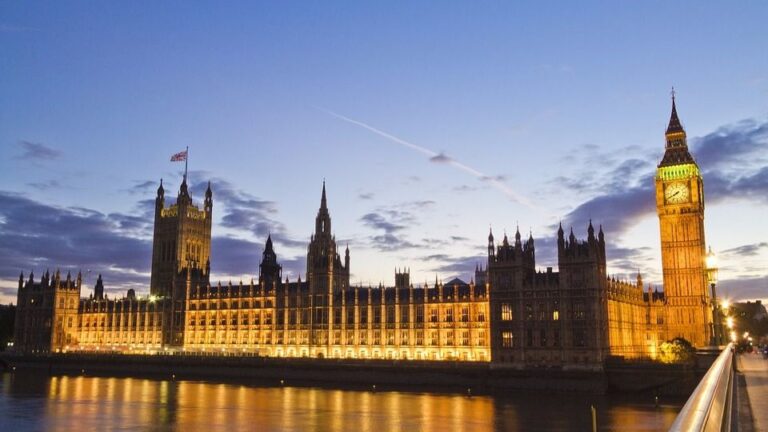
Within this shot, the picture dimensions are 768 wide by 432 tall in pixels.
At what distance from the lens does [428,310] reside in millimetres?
131125

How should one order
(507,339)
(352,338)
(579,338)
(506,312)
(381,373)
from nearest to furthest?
(579,338) → (507,339) → (506,312) → (381,373) → (352,338)

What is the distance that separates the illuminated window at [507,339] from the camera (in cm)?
11319

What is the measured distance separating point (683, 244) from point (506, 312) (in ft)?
152

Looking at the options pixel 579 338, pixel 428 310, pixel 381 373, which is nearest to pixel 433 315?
pixel 428 310

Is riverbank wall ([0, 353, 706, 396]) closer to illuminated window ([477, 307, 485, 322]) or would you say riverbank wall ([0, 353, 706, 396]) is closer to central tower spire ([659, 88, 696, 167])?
illuminated window ([477, 307, 485, 322])

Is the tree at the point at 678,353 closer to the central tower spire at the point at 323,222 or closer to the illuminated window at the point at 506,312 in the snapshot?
Answer: the illuminated window at the point at 506,312

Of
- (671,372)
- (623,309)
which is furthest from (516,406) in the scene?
(623,309)

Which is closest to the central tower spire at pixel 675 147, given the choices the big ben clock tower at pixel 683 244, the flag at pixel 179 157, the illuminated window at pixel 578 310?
the big ben clock tower at pixel 683 244

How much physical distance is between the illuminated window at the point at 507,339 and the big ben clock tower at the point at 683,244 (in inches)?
1567

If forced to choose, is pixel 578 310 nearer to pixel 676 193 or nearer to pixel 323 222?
pixel 676 193

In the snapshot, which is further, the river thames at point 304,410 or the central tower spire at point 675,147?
the central tower spire at point 675,147

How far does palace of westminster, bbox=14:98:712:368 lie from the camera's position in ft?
364

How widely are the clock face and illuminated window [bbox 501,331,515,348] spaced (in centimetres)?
5078

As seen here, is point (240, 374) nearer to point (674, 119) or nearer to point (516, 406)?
point (516, 406)
